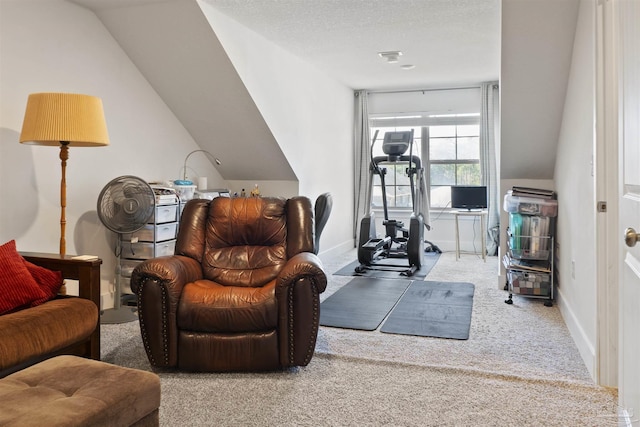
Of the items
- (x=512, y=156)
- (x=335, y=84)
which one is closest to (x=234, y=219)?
(x=512, y=156)

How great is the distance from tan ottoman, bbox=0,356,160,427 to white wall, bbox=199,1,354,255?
284 centimetres

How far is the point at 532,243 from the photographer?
397 cm

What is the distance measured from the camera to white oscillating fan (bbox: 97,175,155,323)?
11.9ft

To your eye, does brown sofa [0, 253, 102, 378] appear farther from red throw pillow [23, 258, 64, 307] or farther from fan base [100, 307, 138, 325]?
fan base [100, 307, 138, 325]

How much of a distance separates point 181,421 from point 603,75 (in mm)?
2516

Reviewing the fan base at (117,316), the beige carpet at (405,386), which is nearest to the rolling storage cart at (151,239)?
the fan base at (117,316)

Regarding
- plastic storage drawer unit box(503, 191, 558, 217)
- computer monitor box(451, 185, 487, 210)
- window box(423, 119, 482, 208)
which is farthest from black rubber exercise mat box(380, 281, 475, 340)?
window box(423, 119, 482, 208)

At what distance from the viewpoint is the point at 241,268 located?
3051 mm

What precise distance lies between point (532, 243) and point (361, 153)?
12.8 ft

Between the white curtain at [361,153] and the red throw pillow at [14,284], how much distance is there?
5.46 meters

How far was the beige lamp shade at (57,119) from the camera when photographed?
283 cm

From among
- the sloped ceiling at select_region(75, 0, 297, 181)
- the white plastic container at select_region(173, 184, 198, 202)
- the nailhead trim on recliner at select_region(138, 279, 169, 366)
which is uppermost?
the sloped ceiling at select_region(75, 0, 297, 181)

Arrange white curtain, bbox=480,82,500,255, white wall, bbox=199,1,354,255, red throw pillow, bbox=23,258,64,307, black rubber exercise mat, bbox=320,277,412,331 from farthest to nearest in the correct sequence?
white curtain, bbox=480,82,500,255 → white wall, bbox=199,1,354,255 → black rubber exercise mat, bbox=320,277,412,331 → red throw pillow, bbox=23,258,64,307

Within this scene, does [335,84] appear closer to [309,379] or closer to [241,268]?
[241,268]
